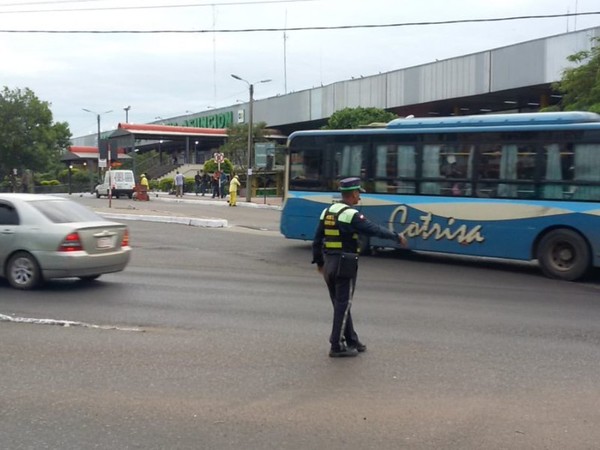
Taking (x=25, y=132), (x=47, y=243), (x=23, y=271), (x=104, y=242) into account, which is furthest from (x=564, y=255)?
(x=25, y=132)

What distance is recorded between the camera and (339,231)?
7145 millimetres

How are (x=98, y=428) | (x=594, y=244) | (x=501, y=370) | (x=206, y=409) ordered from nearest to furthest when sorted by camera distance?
1. (x=98, y=428)
2. (x=206, y=409)
3. (x=501, y=370)
4. (x=594, y=244)

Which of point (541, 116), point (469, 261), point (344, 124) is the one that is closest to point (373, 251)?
point (469, 261)

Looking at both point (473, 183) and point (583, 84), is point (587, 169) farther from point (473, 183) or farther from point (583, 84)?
point (583, 84)

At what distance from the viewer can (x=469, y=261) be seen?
16.6 m

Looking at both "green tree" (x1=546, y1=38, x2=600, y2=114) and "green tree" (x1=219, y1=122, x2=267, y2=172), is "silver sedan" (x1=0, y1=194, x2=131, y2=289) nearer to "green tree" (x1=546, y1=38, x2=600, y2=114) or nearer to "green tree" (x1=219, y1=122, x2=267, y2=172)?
"green tree" (x1=546, y1=38, x2=600, y2=114)

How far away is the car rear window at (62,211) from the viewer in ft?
37.2

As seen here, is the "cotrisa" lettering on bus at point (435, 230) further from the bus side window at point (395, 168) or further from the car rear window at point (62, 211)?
the car rear window at point (62, 211)

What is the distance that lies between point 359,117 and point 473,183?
28254 millimetres

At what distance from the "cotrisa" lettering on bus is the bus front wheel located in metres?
1.33

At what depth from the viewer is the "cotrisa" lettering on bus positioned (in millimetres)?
14836

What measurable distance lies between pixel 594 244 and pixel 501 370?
23.1 ft

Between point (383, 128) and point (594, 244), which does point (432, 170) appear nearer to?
point (383, 128)


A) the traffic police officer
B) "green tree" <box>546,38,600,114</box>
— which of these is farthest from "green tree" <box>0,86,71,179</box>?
the traffic police officer
